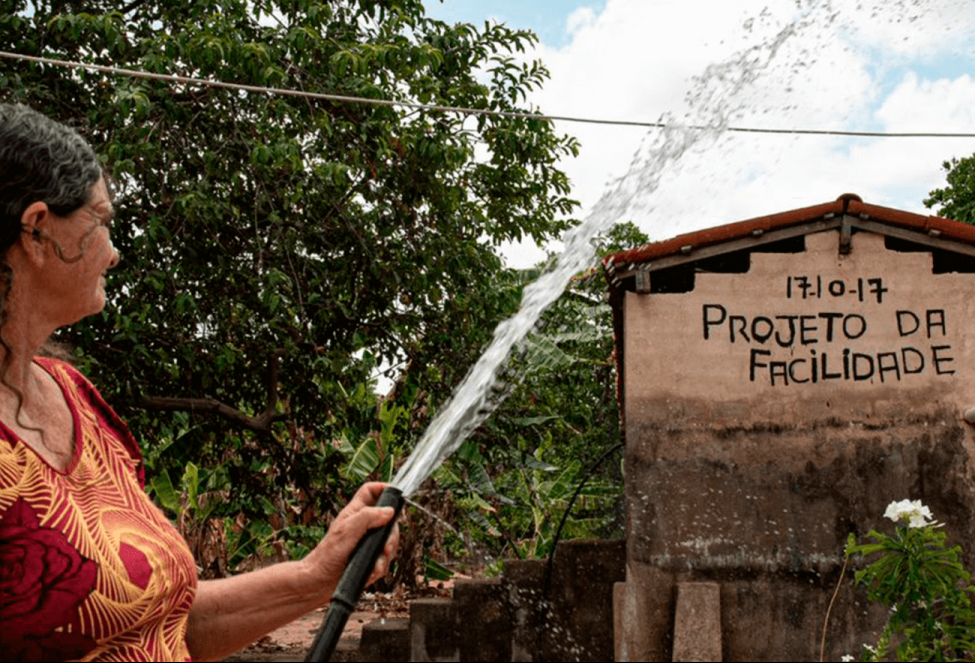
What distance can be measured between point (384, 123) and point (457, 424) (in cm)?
613

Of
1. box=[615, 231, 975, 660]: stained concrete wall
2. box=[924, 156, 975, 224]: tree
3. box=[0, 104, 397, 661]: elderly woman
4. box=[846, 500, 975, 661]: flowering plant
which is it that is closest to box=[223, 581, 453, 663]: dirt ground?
box=[615, 231, 975, 660]: stained concrete wall

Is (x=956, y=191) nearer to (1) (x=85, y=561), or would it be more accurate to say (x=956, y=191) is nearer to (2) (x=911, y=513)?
(2) (x=911, y=513)

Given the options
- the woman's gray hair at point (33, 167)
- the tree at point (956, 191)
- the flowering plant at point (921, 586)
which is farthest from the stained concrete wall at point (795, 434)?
the tree at point (956, 191)

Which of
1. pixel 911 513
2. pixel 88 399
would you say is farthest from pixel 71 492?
pixel 911 513

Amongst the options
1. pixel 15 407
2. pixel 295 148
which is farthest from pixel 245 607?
pixel 295 148

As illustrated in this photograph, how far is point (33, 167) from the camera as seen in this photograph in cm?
159

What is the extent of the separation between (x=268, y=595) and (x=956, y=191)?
891 inches

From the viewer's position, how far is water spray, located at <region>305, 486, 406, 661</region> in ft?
5.23

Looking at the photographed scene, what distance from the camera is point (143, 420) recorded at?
355 inches

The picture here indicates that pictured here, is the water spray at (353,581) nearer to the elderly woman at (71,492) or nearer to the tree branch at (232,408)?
the elderly woman at (71,492)

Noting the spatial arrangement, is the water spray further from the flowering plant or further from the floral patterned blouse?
the flowering plant

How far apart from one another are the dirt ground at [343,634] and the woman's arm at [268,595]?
8.27m

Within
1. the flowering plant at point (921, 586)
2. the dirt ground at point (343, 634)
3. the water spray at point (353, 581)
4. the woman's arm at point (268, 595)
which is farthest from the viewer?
the dirt ground at point (343, 634)

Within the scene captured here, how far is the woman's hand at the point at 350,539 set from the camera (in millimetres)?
Result: 1771
